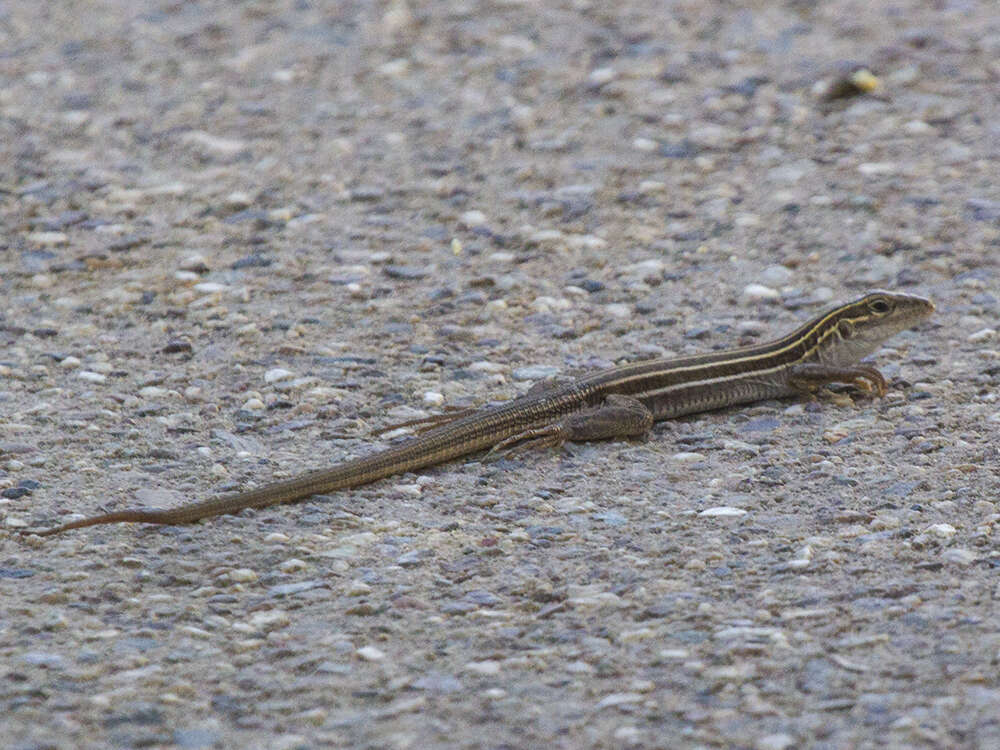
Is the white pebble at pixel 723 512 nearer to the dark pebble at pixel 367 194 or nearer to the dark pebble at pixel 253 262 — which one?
the dark pebble at pixel 253 262

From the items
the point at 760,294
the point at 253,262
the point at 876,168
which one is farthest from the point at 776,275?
the point at 253,262

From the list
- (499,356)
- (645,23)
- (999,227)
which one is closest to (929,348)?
(999,227)

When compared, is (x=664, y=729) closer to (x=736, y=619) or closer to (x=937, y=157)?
(x=736, y=619)

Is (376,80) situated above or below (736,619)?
above

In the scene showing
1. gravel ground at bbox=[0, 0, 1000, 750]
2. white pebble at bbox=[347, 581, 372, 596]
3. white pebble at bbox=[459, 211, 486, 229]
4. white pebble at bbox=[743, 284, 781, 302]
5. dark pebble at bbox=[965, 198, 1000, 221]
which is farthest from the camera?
white pebble at bbox=[459, 211, 486, 229]

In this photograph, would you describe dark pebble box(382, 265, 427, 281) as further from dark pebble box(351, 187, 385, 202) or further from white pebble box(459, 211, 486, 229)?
dark pebble box(351, 187, 385, 202)

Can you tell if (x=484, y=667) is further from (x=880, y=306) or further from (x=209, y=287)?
(x=209, y=287)

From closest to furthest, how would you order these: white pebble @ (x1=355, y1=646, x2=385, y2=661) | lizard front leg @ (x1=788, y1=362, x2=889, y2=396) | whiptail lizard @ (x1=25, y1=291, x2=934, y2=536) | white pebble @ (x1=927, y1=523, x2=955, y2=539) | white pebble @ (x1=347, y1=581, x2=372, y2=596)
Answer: white pebble @ (x1=355, y1=646, x2=385, y2=661), white pebble @ (x1=347, y1=581, x2=372, y2=596), white pebble @ (x1=927, y1=523, x2=955, y2=539), whiptail lizard @ (x1=25, y1=291, x2=934, y2=536), lizard front leg @ (x1=788, y1=362, x2=889, y2=396)

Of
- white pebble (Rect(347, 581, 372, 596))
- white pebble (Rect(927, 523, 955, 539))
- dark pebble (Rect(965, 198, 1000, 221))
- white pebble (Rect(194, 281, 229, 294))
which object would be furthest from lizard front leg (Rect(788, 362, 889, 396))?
white pebble (Rect(194, 281, 229, 294))
